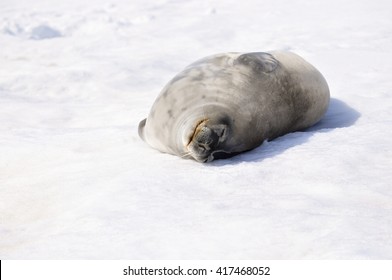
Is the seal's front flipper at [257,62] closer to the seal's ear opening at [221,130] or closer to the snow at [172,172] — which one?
the snow at [172,172]

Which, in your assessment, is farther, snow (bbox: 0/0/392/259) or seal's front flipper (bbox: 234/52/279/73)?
seal's front flipper (bbox: 234/52/279/73)

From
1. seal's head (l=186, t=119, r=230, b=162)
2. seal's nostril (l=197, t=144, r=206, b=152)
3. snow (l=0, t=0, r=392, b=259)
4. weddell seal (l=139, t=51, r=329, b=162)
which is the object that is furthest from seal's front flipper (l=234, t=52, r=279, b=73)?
seal's nostril (l=197, t=144, r=206, b=152)

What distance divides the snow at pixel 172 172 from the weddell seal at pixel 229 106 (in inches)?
3.2

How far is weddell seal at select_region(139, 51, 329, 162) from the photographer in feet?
8.40

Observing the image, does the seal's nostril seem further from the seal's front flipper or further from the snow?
the seal's front flipper

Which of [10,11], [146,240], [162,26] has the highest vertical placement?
[146,240]

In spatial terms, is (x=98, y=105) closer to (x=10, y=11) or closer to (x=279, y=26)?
(x=279, y=26)

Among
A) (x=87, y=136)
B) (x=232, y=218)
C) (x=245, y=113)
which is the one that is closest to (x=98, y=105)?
(x=87, y=136)

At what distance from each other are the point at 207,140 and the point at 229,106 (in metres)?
0.26

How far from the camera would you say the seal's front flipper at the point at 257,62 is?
9.59 ft

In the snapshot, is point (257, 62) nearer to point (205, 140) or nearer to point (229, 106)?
point (229, 106)

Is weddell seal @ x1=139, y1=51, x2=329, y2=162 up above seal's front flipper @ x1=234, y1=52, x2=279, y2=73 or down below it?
below

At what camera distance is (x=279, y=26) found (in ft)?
21.0

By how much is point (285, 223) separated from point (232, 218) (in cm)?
19
